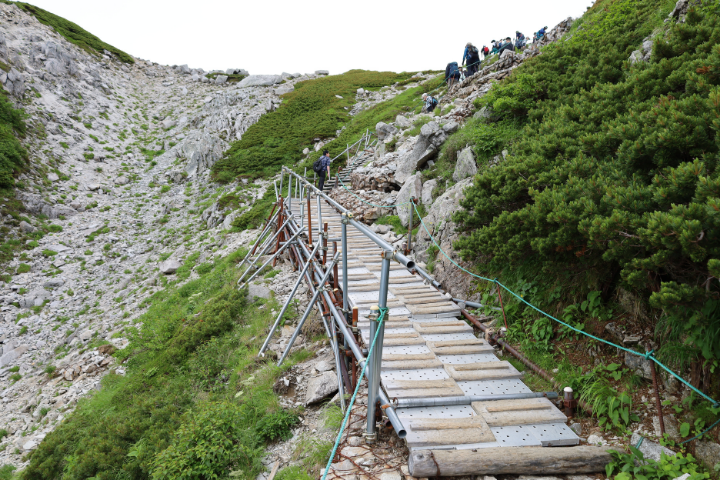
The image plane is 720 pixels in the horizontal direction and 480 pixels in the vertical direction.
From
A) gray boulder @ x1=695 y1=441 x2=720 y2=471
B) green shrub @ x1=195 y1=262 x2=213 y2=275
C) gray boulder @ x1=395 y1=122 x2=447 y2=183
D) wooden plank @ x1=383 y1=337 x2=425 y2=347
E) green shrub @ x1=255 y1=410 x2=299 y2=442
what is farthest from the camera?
green shrub @ x1=195 y1=262 x2=213 y2=275

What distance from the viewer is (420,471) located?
344 cm

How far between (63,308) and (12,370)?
139 inches

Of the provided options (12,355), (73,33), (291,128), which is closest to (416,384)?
(12,355)

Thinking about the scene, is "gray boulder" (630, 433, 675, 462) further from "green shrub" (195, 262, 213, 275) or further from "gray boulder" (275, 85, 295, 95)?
"gray boulder" (275, 85, 295, 95)

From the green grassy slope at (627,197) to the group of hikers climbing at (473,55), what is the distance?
1404 centimetres

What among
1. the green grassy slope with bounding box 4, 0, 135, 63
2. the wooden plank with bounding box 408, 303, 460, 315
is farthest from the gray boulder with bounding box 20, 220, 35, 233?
the green grassy slope with bounding box 4, 0, 135, 63

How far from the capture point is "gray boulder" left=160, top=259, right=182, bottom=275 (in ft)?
56.3

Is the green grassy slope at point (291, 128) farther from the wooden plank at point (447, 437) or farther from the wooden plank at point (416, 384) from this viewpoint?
the wooden plank at point (447, 437)

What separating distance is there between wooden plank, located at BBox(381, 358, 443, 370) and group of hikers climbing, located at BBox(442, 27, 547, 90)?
66.9 feet

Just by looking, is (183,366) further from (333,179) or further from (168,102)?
(168,102)

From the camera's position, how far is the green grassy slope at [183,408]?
5113mm

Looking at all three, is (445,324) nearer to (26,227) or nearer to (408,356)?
(408,356)

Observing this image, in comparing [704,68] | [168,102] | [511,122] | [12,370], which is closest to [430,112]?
[511,122]

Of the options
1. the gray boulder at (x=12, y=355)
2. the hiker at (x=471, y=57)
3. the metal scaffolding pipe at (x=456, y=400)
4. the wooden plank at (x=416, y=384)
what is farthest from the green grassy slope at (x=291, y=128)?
the metal scaffolding pipe at (x=456, y=400)
